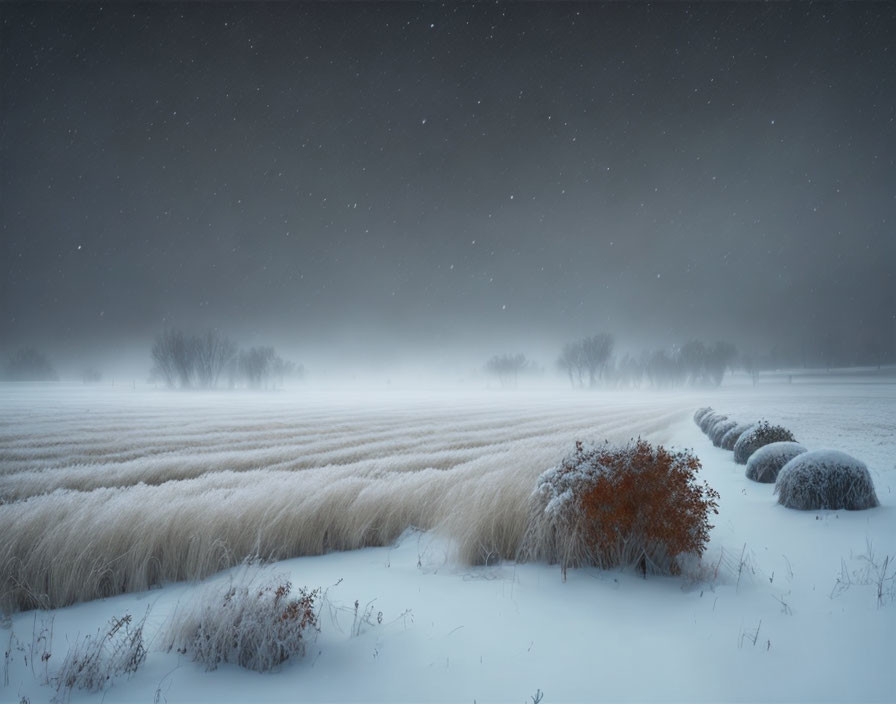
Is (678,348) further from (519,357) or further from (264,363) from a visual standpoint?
(264,363)

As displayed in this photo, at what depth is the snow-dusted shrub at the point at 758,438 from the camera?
1391cm

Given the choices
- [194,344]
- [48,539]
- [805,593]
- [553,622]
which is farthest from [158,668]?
[194,344]

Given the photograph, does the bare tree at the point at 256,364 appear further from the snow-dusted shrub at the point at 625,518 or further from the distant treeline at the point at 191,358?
the snow-dusted shrub at the point at 625,518

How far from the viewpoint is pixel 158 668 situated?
382 cm

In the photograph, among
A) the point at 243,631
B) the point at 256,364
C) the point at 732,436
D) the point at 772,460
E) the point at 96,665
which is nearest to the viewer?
the point at 96,665

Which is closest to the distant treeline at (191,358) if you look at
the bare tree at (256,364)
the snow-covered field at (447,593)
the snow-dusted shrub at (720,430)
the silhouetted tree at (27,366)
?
the bare tree at (256,364)

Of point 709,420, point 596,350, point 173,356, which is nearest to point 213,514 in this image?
point 709,420

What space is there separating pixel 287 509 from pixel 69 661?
390 cm

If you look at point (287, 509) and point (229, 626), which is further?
point (287, 509)

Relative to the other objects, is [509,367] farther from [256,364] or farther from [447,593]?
[447,593]

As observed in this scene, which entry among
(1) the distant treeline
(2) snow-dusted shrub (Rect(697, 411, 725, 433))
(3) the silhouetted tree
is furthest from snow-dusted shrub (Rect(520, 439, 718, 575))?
(3) the silhouetted tree

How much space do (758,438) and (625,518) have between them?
11322 millimetres

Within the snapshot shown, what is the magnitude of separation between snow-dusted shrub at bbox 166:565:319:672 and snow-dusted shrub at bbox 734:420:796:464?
14.7 meters

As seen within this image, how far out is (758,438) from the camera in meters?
14.0
